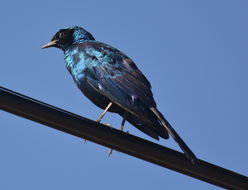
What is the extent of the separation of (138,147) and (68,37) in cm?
505

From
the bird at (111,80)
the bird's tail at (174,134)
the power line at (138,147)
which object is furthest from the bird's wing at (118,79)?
the power line at (138,147)

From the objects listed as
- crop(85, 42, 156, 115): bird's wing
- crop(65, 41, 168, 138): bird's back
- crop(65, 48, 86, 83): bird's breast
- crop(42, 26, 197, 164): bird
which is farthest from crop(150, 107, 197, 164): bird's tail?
crop(65, 48, 86, 83): bird's breast

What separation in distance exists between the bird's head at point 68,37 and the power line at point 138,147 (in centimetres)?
482

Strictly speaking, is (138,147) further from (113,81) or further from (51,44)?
(51,44)

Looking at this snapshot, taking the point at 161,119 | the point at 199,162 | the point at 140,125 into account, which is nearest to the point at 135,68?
the point at 140,125

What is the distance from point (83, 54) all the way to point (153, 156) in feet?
13.3

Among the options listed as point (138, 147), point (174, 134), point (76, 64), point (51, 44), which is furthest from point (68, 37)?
point (138, 147)

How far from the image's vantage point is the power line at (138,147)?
421 cm

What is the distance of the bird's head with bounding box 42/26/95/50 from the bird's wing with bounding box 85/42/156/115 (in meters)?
0.72

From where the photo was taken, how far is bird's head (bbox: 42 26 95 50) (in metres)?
9.17

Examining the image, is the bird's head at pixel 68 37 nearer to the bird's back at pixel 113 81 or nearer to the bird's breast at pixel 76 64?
the bird's back at pixel 113 81

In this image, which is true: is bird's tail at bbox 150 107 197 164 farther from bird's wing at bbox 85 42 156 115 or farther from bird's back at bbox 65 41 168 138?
bird's wing at bbox 85 42 156 115

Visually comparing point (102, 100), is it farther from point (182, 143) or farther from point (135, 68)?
point (182, 143)

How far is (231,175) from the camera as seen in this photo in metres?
4.45
